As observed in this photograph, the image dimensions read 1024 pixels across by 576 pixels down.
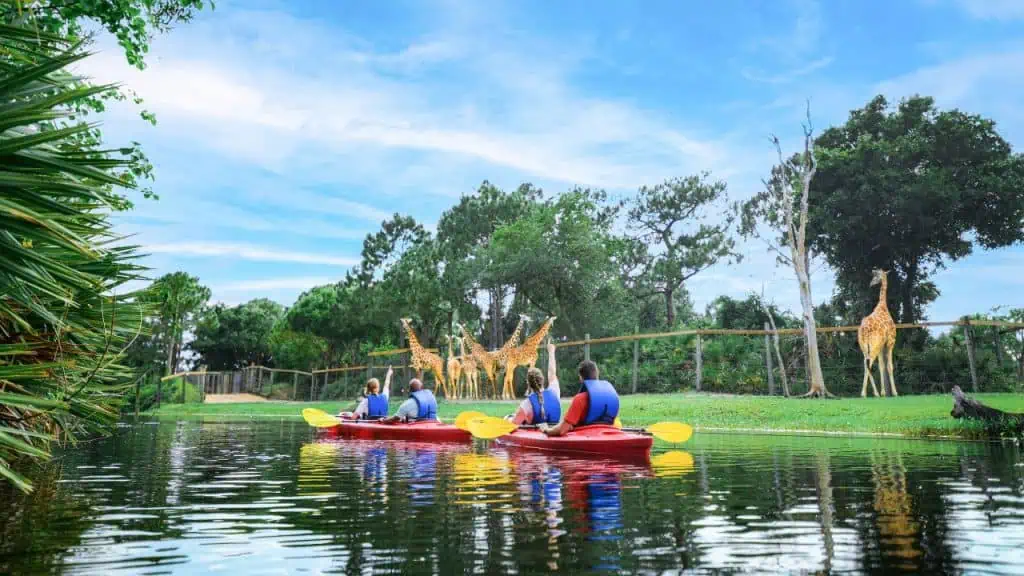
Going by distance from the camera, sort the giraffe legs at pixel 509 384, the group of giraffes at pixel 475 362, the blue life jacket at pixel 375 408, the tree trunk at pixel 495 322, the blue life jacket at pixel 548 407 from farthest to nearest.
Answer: the tree trunk at pixel 495 322 → the giraffe legs at pixel 509 384 → the group of giraffes at pixel 475 362 → the blue life jacket at pixel 375 408 → the blue life jacket at pixel 548 407

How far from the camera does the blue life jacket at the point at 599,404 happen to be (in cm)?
1195

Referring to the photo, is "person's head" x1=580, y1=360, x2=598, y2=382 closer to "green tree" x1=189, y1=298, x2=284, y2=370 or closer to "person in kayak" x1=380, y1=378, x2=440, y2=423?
"person in kayak" x1=380, y1=378, x2=440, y2=423

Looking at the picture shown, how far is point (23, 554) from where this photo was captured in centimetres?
459

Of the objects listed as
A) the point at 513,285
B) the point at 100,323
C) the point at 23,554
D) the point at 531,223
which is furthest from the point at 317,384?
the point at 23,554

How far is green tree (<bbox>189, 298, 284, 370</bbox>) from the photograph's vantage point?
5612cm

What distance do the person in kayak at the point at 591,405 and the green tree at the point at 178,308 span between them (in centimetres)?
2573

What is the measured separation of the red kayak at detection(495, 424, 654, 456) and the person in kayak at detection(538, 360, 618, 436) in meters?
0.13

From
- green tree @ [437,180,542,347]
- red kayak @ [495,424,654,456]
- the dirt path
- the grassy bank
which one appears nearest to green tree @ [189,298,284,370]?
the dirt path

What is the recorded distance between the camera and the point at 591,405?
11.9 m

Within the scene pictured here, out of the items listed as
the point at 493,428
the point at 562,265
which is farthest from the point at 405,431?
the point at 562,265

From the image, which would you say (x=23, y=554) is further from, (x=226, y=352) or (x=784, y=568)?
(x=226, y=352)

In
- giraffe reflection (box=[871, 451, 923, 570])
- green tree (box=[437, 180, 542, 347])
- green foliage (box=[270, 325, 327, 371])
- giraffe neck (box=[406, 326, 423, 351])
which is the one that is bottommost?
giraffe reflection (box=[871, 451, 923, 570])

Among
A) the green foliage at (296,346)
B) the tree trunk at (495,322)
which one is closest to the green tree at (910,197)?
the tree trunk at (495,322)

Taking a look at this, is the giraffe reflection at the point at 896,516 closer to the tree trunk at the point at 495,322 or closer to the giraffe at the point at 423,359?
the giraffe at the point at 423,359
